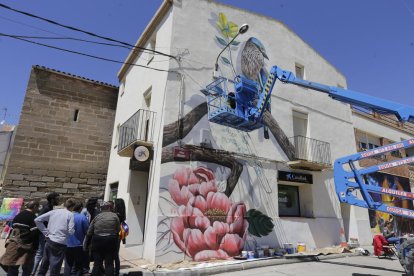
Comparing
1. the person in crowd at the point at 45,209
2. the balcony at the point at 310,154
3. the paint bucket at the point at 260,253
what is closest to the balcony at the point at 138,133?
the person in crowd at the point at 45,209

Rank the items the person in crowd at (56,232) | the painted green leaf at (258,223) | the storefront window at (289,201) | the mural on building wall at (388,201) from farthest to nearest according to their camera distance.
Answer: the mural on building wall at (388,201)
the storefront window at (289,201)
the painted green leaf at (258,223)
the person in crowd at (56,232)

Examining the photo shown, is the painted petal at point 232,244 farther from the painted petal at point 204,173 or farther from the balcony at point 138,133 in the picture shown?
the balcony at point 138,133

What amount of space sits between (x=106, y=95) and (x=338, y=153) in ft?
38.1

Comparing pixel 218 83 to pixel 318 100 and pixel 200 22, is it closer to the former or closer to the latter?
pixel 200 22

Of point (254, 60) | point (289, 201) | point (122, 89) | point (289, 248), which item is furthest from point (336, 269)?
point (122, 89)

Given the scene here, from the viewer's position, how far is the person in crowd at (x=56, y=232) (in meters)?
5.46

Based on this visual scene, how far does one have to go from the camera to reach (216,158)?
995cm

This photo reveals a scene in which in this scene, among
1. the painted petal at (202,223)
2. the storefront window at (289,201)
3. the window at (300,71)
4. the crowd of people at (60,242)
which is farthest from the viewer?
the window at (300,71)

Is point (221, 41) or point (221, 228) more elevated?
point (221, 41)

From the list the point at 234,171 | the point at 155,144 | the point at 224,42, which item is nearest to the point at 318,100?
the point at 224,42

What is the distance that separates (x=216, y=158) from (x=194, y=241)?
8.87 ft

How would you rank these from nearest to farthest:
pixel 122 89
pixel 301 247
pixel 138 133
Answer: 1. pixel 138 133
2. pixel 301 247
3. pixel 122 89

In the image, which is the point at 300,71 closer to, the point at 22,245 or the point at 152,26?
the point at 152,26

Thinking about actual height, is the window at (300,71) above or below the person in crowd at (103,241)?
above
